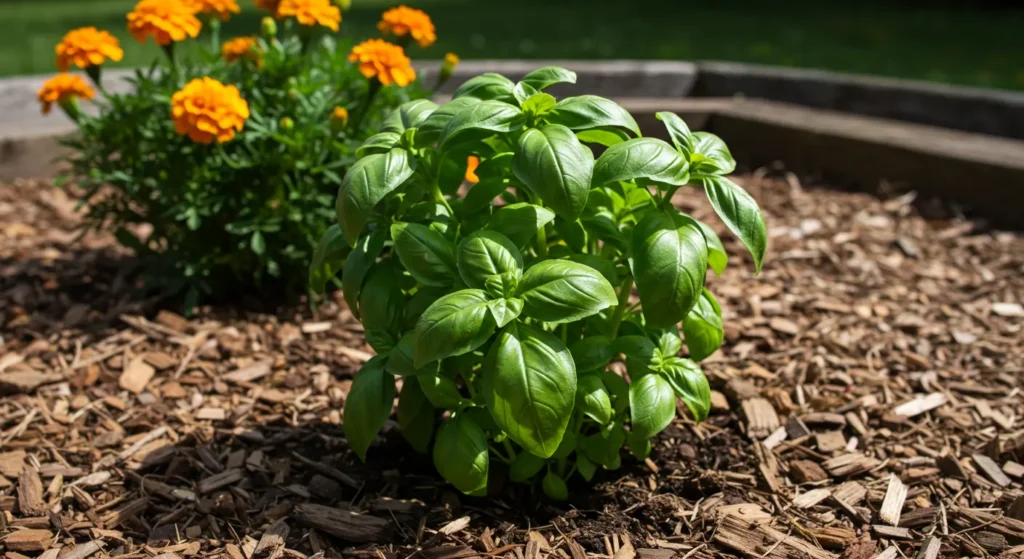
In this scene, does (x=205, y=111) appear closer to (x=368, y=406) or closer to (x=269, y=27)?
(x=269, y=27)

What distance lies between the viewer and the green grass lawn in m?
7.88

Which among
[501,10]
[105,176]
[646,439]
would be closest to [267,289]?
[105,176]

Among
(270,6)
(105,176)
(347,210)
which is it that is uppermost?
(270,6)

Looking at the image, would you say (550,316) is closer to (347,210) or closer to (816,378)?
(347,210)

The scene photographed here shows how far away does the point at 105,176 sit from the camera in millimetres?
3031

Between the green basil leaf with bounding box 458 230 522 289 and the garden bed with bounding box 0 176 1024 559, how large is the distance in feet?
2.06

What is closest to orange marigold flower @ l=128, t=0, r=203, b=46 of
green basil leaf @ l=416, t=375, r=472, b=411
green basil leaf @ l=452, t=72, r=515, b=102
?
green basil leaf @ l=452, t=72, r=515, b=102

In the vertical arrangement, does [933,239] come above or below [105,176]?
below

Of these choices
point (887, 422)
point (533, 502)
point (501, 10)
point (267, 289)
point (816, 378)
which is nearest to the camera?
point (533, 502)

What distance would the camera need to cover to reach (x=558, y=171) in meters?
1.74

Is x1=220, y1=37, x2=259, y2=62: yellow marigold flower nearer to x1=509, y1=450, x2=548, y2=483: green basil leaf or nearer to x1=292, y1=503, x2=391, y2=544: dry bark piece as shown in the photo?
x1=292, y1=503, x2=391, y2=544: dry bark piece

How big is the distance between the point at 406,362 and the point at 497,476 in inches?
20.6

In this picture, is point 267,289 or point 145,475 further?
point 267,289

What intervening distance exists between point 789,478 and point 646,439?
22.1 inches
